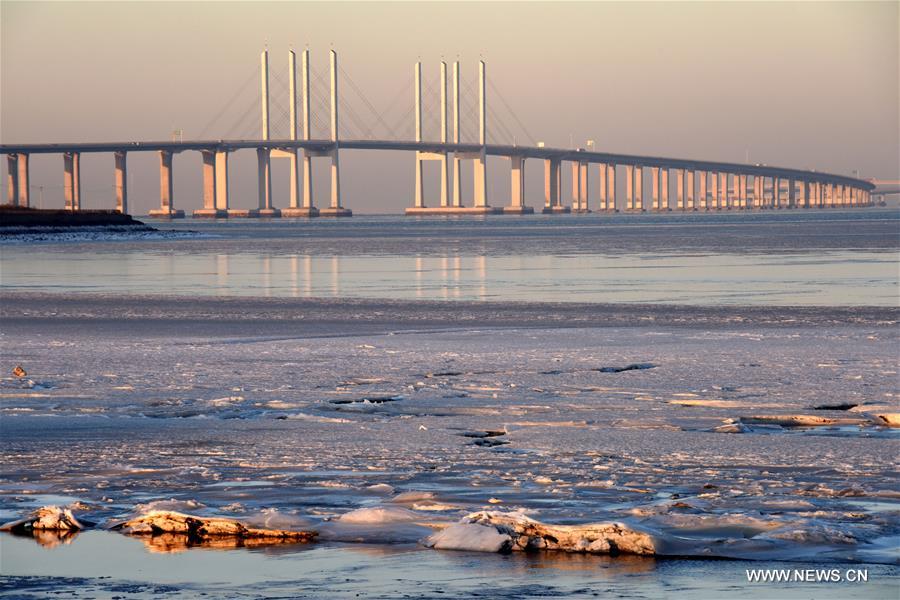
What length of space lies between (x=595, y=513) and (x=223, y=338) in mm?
7826

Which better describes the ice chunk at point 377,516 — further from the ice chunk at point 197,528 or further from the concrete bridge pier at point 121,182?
the concrete bridge pier at point 121,182

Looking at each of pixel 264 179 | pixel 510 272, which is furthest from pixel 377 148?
pixel 510 272

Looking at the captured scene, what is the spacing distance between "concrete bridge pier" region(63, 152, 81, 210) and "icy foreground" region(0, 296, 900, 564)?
8400 cm

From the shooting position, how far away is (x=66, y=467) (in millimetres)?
6215

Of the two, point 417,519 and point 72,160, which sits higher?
point 72,160

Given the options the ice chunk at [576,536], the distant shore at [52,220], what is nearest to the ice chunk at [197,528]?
the ice chunk at [576,536]

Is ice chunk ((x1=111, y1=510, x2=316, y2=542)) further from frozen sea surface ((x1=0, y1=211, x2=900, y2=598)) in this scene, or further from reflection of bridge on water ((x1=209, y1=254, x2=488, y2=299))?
reflection of bridge on water ((x1=209, y1=254, x2=488, y2=299))

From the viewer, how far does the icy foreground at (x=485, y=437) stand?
4969mm

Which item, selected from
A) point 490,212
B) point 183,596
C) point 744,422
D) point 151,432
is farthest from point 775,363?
point 490,212

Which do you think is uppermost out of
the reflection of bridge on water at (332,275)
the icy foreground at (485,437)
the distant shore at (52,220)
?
the distant shore at (52,220)

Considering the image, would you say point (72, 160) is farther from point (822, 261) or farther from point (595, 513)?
point (595, 513)

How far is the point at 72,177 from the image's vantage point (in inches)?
3760

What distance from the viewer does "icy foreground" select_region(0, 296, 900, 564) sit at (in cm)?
497

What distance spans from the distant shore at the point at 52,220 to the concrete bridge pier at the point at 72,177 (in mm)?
25019
